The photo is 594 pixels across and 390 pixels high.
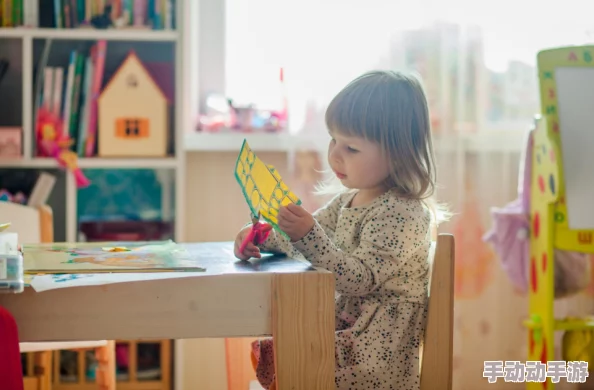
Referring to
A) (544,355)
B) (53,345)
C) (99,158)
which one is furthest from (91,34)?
(544,355)

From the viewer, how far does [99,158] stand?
2.12 metres

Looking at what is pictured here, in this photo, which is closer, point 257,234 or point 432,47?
point 257,234

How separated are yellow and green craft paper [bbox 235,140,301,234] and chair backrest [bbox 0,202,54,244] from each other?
2.66ft

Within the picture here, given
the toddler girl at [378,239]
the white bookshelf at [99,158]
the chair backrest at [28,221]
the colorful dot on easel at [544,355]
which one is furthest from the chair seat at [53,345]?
the colorful dot on easel at [544,355]

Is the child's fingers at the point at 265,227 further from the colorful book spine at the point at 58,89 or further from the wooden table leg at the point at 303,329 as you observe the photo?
the colorful book spine at the point at 58,89

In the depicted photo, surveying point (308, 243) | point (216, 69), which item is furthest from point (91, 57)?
point (308, 243)

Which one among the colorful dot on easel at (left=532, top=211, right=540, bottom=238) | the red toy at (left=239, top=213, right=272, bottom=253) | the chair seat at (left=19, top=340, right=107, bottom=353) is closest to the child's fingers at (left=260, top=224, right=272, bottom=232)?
the red toy at (left=239, top=213, right=272, bottom=253)

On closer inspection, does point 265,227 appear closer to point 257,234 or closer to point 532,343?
point 257,234

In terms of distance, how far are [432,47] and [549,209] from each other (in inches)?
26.2

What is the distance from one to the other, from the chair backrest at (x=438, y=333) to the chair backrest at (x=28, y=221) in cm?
99

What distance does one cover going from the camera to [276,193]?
114 centimetres

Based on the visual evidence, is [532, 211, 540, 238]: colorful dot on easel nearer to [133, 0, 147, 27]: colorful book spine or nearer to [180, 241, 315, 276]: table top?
[180, 241, 315, 276]: table top

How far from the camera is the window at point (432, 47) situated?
2322 millimetres

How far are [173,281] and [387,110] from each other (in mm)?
520
